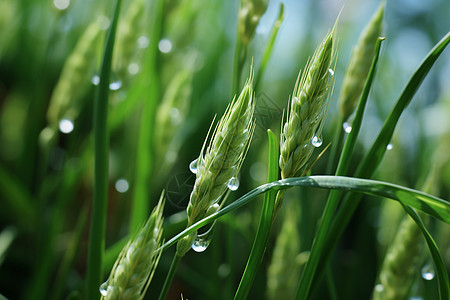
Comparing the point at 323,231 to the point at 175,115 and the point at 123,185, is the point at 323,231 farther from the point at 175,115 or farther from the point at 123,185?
the point at 123,185

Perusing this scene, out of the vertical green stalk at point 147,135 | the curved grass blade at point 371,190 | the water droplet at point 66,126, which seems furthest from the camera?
the water droplet at point 66,126

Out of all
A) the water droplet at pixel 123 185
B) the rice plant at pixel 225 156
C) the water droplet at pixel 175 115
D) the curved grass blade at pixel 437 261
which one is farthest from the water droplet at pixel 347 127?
the water droplet at pixel 123 185

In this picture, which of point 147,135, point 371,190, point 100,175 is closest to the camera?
point 371,190

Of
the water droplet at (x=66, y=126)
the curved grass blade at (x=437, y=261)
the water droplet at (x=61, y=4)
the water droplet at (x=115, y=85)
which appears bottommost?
the water droplet at (x=66, y=126)

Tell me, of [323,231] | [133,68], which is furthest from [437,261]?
[133,68]

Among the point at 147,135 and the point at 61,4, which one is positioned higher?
the point at 61,4

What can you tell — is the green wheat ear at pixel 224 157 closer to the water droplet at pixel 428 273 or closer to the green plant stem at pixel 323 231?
the green plant stem at pixel 323 231

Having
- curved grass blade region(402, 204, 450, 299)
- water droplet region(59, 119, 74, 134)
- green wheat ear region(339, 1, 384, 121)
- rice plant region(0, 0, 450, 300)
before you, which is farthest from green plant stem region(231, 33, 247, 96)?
water droplet region(59, 119, 74, 134)
